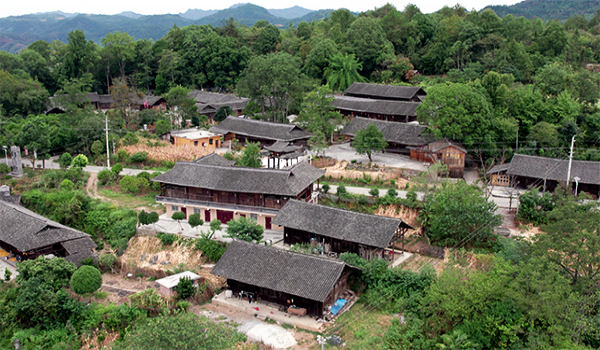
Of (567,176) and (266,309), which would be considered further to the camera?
(567,176)

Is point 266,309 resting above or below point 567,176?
below

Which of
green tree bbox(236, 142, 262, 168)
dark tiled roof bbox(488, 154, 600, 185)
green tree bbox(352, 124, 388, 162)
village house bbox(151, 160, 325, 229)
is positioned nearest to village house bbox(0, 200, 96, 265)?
village house bbox(151, 160, 325, 229)

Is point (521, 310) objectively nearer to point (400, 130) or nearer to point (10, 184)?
point (400, 130)

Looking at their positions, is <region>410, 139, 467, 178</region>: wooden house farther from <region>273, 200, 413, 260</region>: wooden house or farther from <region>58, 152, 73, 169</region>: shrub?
<region>58, 152, 73, 169</region>: shrub

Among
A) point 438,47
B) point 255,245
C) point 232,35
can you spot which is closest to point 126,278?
point 255,245

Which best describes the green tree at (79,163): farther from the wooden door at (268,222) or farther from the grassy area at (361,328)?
the grassy area at (361,328)

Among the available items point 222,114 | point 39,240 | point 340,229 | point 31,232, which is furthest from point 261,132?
point 39,240

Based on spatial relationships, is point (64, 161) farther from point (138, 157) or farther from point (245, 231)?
point (245, 231)
